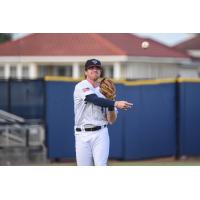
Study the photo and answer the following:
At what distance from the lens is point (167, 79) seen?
13414 millimetres

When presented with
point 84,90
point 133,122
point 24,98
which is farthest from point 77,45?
point 84,90

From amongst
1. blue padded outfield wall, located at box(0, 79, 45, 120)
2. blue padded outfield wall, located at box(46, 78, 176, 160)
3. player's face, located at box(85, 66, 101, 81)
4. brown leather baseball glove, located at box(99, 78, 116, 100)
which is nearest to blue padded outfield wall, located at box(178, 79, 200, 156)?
blue padded outfield wall, located at box(46, 78, 176, 160)

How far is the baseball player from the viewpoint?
7.03m

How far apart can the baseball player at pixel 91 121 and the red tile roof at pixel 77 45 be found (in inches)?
177

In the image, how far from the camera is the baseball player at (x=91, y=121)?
7.03 metres

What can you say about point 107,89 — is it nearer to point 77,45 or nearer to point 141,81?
point 77,45

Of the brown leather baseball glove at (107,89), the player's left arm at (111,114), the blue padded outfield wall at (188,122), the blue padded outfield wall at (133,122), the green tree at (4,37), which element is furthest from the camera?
the blue padded outfield wall at (188,122)

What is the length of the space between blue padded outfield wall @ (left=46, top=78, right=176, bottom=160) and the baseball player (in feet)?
18.0

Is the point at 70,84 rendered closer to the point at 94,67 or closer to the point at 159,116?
the point at 159,116

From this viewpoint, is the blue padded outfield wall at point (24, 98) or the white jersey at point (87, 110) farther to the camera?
the blue padded outfield wall at point (24, 98)

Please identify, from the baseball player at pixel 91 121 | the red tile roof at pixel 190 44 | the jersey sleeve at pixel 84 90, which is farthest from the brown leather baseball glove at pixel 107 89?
the red tile roof at pixel 190 44

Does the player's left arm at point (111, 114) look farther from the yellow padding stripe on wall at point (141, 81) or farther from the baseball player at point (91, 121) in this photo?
the yellow padding stripe on wall at point (141, 81)

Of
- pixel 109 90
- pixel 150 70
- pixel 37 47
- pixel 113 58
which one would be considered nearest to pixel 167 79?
pixel 150 70

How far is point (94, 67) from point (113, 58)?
5120 mm
